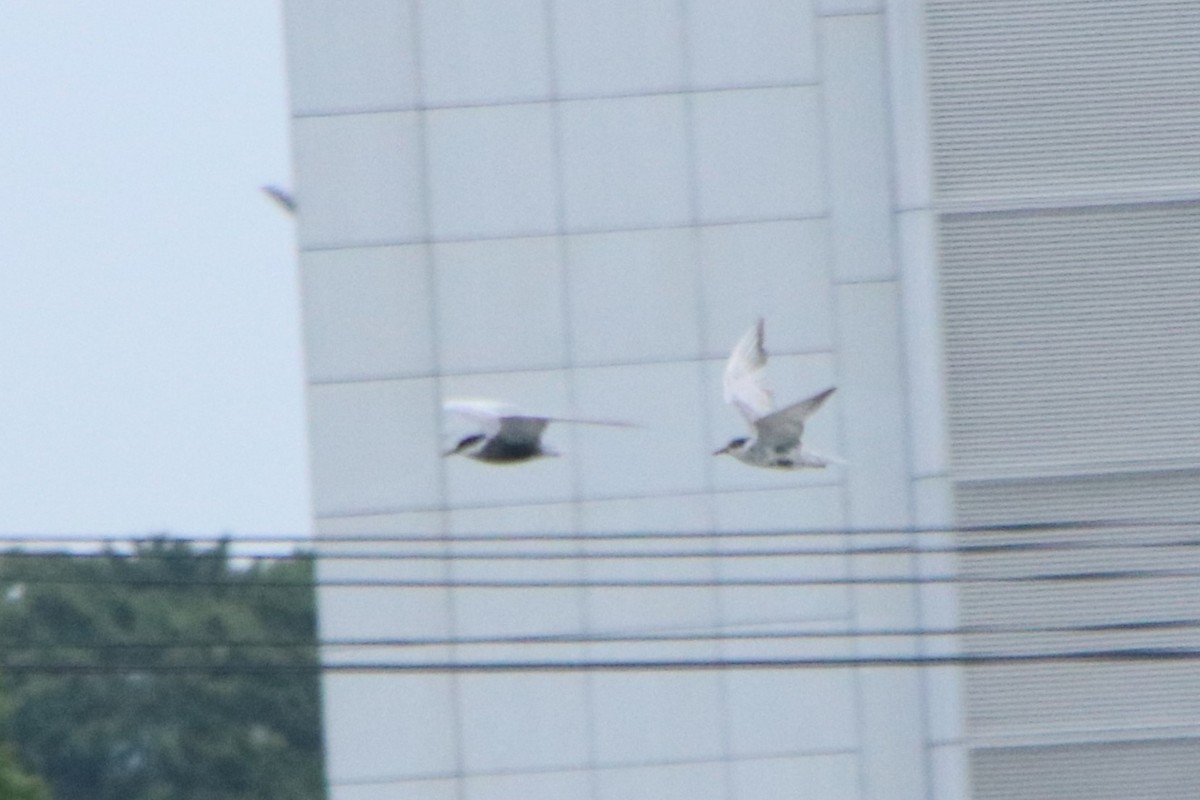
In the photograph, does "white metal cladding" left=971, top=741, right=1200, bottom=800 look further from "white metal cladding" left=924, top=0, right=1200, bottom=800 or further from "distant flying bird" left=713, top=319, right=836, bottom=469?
"distant flying bird" left=713, top=319, right=836, bottom=469

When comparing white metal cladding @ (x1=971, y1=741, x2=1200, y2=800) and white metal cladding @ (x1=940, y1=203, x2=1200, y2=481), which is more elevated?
white metal cladding @ (x1=940, y1=203, x2=1200, y2=481)

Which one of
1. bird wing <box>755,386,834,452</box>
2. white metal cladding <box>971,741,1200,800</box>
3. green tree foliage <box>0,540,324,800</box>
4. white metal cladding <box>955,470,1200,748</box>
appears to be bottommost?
green tree foliage <box>0,540,324,800</box>

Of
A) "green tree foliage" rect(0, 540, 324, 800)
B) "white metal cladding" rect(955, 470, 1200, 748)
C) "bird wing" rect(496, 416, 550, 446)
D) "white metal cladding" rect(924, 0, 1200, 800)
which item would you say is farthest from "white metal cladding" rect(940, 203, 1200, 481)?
"green tree foliage" rect(0, 540, 324, 800)

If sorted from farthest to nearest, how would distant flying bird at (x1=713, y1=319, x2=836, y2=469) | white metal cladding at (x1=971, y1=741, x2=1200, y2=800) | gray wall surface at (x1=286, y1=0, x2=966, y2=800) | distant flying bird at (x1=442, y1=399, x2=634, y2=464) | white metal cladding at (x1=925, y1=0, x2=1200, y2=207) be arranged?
1. gray wall surface at (x1=286, y1=0, x2=966, y2=800)
2. white metal cladding at (x1=971, y1=741, x2=1200, y2=800)
3. white metal cladding at (x1=925, y1=0, x2=1200, y2=207)
4. distant flying bird at (x1=442, y1=399, x2=634, y2=464)
5. distant flying bird at (x1=713, y1=319, x2=836, y2=469)

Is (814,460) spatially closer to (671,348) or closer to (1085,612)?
(671,348)

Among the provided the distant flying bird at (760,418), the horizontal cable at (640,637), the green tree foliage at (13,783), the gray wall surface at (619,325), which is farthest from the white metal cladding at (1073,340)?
the green tree foliage at (13,783)

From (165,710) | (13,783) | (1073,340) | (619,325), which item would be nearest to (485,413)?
(619,325)

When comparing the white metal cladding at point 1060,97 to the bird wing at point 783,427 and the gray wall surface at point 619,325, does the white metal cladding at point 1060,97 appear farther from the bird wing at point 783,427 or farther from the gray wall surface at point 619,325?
the bird wing at point 783,427
